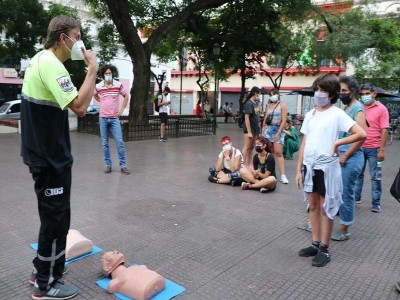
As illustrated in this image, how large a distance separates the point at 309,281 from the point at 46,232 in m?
2.20

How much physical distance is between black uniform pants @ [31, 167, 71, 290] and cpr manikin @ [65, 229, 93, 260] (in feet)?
2.00

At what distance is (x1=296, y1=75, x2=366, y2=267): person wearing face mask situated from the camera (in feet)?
11.9

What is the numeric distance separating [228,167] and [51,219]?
446 cm

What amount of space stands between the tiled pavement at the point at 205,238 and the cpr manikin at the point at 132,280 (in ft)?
0.41

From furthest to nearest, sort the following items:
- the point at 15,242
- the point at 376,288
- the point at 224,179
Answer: the point at 224,179 → the point at 15,242 → the point at 376,288

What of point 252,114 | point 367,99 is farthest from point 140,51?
point 367,99

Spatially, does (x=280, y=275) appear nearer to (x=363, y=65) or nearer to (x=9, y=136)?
(x=9, y=136)

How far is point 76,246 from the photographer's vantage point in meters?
3.64

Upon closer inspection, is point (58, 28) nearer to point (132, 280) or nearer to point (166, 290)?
point (132, 280)

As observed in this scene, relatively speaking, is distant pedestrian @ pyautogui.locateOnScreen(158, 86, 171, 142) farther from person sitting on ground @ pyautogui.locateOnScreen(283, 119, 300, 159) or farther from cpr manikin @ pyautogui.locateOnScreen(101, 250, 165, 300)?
cpr manikin @ pyautogui.locateOnScreen(101, 250, 165, 300)

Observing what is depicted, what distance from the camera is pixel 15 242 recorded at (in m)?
3.98

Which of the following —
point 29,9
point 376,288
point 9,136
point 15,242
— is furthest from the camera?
point 29,9

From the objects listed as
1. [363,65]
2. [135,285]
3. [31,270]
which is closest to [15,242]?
[31,270]

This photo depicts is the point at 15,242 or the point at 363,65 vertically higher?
the point at 363,65
